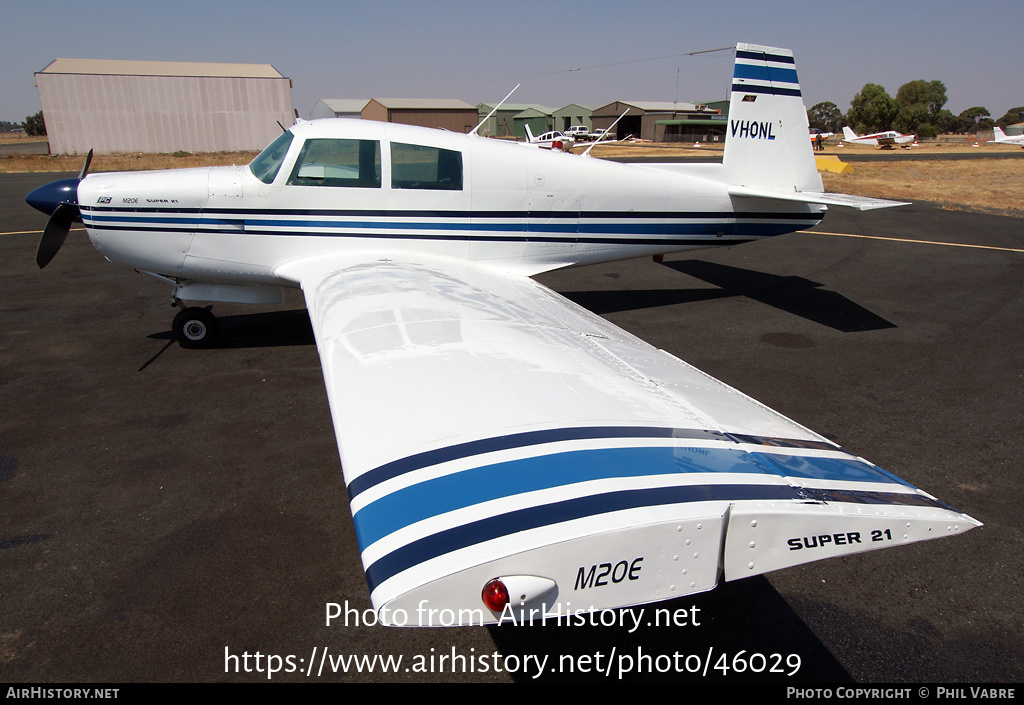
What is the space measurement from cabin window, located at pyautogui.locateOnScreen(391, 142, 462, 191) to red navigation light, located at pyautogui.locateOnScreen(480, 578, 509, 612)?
513cm

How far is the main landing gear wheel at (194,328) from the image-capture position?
6566 millimetres

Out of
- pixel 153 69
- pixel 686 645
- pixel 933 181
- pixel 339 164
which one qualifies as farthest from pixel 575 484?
pixel 153 69

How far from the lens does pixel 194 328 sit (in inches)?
260

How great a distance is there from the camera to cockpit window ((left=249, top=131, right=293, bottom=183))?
5.96 m

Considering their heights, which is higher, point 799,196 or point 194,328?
point 799,196

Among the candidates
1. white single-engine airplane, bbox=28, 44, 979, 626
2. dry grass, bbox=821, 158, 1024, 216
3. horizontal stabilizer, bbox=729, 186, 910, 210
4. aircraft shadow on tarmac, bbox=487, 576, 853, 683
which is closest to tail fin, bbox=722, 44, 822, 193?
horizontal stabilizer, bbox=729, 186, 910, 210

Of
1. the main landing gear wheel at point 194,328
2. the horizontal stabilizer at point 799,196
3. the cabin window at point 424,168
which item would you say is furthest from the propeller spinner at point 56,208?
the horizontal stabilizer at point 799,196

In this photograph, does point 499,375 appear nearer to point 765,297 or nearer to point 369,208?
point 369,208

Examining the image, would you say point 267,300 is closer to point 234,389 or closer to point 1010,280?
point 234,389

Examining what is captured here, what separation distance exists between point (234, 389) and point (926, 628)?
548 cm

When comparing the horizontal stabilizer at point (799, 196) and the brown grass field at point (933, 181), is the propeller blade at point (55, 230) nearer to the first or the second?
the horizontal stabilizer at point (799, 196)

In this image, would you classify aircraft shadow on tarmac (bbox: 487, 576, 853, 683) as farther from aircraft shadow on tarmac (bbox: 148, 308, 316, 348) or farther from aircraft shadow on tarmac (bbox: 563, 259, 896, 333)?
aircraft shadow on tarmac (bbox: 563, 259, 896, 333)

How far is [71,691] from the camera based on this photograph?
102 inches

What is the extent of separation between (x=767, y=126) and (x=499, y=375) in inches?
274
